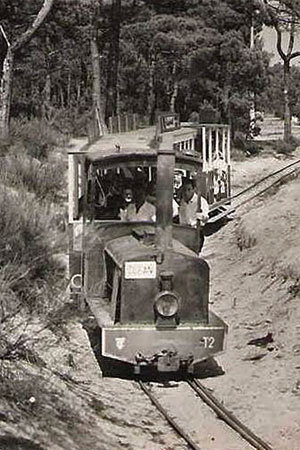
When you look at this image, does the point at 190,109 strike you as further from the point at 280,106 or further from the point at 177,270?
the point at 280,106

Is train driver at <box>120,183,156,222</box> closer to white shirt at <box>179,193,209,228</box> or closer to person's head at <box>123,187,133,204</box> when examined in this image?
person's head at <box>123,187,133,204</box>

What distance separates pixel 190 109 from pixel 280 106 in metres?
58.8

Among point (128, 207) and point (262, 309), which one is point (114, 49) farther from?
point (128, 207)

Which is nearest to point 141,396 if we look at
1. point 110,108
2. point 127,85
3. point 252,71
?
point 110,108

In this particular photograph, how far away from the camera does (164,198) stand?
40.1ft

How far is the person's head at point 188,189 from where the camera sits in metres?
14.1

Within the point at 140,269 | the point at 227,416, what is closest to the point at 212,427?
the point at 227,416

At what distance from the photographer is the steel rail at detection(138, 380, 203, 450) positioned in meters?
10.3

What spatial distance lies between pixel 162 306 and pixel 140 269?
53 cm

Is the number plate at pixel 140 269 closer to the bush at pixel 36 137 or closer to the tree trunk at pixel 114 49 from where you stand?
the bush at pixel 36 137

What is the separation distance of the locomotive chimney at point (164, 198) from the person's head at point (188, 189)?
1.82 metres

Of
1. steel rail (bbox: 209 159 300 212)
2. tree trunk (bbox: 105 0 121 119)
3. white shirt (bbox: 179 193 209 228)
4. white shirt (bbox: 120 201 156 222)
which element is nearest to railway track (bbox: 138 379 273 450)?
white shirt (bbox: 120 201 156 222)

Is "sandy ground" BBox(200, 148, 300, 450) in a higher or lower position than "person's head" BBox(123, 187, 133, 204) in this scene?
lower

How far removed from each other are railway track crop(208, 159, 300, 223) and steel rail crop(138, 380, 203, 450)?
1283cm
